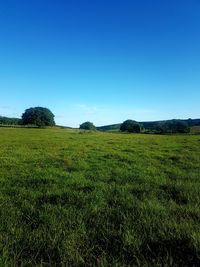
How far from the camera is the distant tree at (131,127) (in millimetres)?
133500

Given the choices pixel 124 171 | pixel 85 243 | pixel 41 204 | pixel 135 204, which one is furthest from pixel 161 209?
pixel 124 171

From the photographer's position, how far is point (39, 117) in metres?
119

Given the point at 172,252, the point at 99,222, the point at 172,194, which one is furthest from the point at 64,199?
the point at 172,252

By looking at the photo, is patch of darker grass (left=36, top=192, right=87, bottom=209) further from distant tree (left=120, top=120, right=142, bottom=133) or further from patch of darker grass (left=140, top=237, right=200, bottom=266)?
distant tree (left=120, top=120, right=142, bottom=133)

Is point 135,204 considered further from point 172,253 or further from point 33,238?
point 33,238

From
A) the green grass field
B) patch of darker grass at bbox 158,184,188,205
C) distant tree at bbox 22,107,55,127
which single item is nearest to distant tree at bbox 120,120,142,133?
distant tree at bbox 22,107,55,127

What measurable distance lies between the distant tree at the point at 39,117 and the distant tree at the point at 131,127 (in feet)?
140

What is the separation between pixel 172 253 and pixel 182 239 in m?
0.46

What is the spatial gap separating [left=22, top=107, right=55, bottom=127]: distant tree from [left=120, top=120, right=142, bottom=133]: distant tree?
140 ft

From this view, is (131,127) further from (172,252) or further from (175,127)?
(172,252)

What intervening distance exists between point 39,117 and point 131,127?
5057cm

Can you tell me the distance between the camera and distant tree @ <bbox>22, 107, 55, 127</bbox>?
119 m

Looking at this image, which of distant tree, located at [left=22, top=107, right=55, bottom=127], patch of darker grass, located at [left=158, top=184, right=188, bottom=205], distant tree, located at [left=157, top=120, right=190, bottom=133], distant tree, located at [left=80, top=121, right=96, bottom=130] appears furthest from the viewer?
distant tree, located at [left=80, top=121, right=96, bottom=130]

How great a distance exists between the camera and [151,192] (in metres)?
7.20
